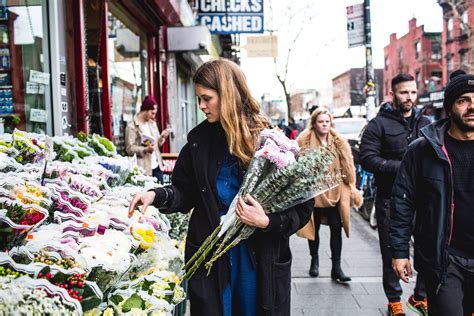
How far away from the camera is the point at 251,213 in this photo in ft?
7.84

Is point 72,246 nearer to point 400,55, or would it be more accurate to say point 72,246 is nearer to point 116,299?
point 116,299

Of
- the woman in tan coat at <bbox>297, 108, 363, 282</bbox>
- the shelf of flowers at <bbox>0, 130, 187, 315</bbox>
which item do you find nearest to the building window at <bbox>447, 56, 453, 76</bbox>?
the woman in tan coat at <bbox>297, 108, 363, 282</bbox>

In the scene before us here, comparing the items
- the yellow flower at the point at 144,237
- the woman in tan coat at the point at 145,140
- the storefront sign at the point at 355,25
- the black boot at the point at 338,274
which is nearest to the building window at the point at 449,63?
the storefront sign at the point at 355,25

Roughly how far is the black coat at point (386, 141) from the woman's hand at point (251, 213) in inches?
95.2

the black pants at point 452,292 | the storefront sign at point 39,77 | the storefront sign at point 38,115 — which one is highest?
the storefront sign at point 39,77

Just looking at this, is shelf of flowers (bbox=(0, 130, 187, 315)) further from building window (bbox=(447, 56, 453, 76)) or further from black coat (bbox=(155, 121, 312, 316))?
building window (bbox=(447, 56, 453, 76))

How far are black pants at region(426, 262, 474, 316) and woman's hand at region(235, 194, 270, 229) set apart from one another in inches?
49.8

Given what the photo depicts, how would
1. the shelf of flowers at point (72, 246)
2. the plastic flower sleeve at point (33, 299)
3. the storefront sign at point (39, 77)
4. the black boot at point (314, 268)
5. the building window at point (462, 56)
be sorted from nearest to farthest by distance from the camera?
the plastic flower sleeve at point (33, 299)
the shelf of flowers at point (72, 246)
the storefront sign at point (39, 77)
the black boot at point (314, 268)
the building window at point (462, 56)

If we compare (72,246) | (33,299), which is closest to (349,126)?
(72,246)

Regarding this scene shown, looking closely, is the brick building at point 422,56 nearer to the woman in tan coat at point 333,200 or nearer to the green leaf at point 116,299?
the woman in tan coat at point 333,200

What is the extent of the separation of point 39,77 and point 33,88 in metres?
0.14

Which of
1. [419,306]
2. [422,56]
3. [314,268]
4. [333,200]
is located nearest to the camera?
[419,306]

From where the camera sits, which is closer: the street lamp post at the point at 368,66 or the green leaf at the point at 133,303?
the green leaf at the point at 133,303

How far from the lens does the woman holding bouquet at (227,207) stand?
2551 millimetres
